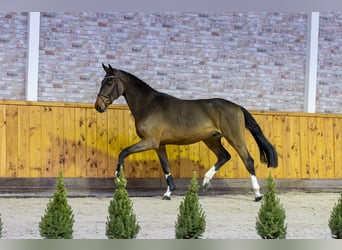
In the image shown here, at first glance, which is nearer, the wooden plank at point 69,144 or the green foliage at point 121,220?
the green foliage at point 121,220

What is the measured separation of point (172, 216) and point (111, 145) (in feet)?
7.97

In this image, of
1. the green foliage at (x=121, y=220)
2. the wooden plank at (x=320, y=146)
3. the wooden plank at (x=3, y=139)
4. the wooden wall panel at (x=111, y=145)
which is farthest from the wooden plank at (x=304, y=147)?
the green foliage at (x=121, y=220)

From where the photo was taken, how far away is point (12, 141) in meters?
7.63

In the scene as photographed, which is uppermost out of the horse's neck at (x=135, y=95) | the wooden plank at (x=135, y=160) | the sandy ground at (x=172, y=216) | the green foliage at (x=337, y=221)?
the horse's neck at (x=135, y=95)

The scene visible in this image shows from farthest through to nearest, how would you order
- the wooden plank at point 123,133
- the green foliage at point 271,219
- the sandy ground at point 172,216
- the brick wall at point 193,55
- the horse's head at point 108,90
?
the brick wall at point 193,55 < the wooden plank at point 123,133 < the horse's head at point 108,90 < the sandy ground at point 172,216 < the green foliage at point 271,219

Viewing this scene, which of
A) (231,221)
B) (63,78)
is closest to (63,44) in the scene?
(63,78)

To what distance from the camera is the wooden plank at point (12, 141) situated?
7598 millimetres

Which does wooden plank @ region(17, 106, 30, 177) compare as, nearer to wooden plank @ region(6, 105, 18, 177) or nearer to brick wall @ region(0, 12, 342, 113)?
wooden plank @ region(6, 105, 18, 177)

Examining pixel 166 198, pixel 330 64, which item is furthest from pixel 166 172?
pixel 330 64

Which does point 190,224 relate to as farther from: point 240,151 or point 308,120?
point 308,120

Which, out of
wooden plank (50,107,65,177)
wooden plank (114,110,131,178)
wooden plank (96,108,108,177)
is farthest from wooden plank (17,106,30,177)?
wooden plank (114,110,131,178)

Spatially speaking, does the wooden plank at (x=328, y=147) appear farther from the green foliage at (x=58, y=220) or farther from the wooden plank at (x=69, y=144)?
the green foliage at (x=58, y=220)

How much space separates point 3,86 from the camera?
812 centimetres

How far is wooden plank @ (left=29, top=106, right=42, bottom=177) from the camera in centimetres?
771
